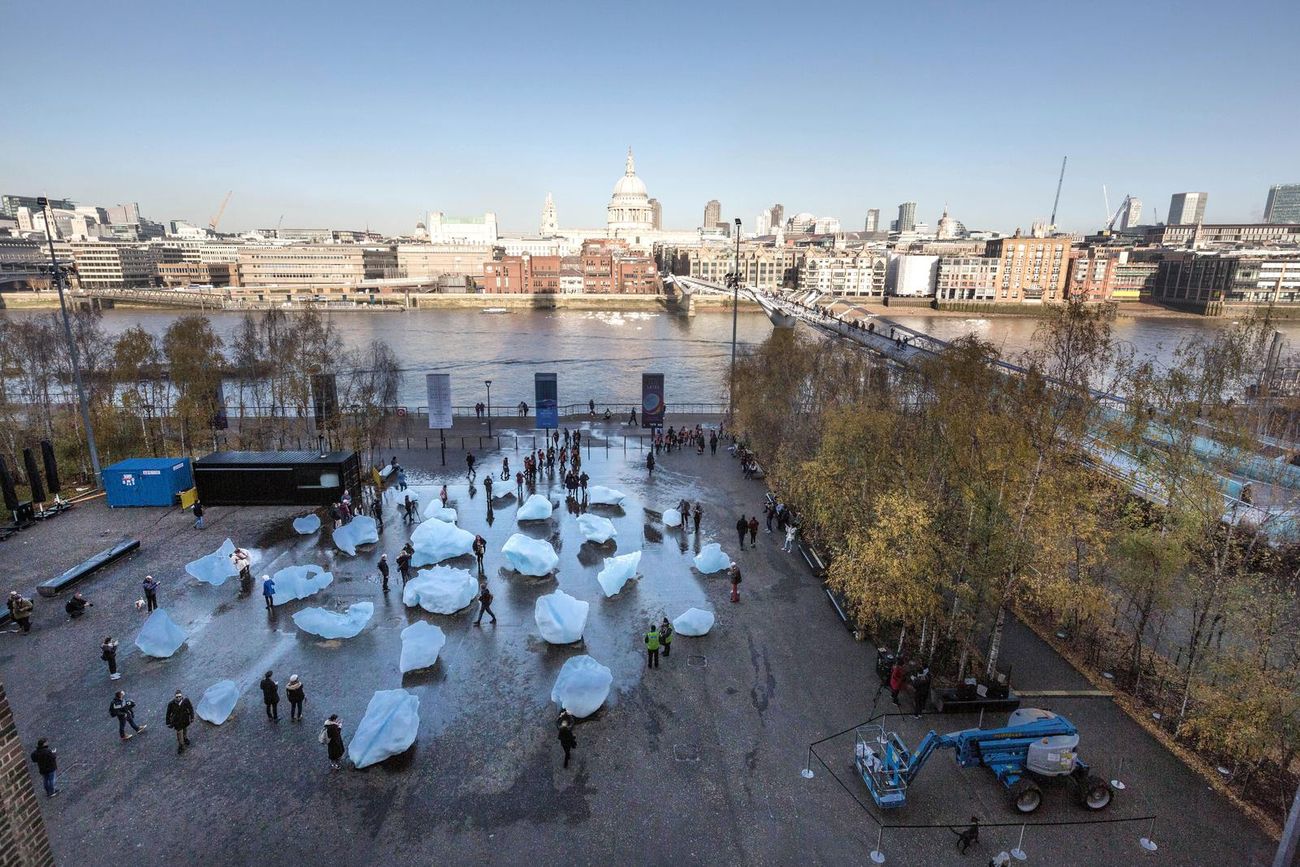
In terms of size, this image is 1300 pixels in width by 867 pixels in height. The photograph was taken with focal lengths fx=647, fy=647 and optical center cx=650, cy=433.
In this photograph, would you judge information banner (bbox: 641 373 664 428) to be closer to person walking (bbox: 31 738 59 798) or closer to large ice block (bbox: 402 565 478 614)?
large ice block (bbox: 402 565 478 614)

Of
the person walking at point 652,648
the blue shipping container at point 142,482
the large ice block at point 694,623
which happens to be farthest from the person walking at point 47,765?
the blue shipping container at point 142,482

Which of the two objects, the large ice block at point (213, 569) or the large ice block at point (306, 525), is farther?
the large ice block at point (306, 525)

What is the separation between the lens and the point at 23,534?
17.9 m

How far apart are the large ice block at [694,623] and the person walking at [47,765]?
31.3 feet

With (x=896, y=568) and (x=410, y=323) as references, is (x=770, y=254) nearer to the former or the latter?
(x=410, y=323)

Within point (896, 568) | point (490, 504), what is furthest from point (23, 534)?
point (896, 568)

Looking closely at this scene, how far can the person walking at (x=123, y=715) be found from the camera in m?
9.69

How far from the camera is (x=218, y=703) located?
10234 millimetres

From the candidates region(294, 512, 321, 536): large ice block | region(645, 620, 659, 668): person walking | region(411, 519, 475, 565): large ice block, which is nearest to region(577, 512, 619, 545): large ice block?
region(411, 519, 475, 565): large ice block

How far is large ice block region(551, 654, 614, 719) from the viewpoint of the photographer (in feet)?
34.0

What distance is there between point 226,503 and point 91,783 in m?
13.0

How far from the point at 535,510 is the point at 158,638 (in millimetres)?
9380

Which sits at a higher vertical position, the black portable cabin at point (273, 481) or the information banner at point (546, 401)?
the information banner at point (546, 401)

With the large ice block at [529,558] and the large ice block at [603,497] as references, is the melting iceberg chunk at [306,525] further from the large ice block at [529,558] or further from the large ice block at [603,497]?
the large ice block at [603,497]
